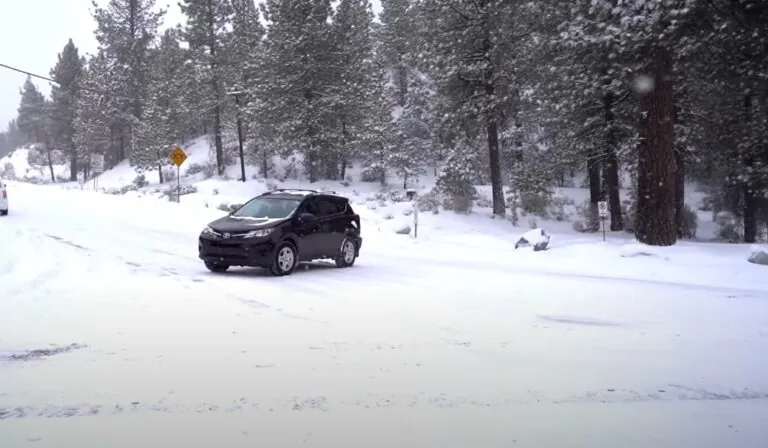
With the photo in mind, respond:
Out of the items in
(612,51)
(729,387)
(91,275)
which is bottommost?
(729,387)

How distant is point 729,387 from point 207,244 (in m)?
8.93

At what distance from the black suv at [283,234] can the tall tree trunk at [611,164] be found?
40.9 feet

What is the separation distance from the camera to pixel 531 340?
22.1 ft

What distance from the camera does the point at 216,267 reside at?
11.6m

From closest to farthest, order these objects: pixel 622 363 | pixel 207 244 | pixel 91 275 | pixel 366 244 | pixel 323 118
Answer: pixel 622 363, pixel 91 275, pixel 207 244, pixel 366 244, pixel 323 118

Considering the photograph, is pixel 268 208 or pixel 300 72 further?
pixel 300 72

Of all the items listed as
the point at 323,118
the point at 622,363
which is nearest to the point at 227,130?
the point at 323,118

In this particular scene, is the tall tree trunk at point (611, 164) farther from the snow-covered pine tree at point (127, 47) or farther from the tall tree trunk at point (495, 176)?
the snow-covered pine tree at point (127, 47)

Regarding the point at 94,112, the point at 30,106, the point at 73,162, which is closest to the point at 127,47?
the point at 94,112

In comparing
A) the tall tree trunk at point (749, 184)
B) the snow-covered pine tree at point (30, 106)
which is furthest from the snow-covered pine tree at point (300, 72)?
the snow-covered pine tree at point (30, 106)

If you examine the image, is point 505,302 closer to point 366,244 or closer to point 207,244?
point 207,244

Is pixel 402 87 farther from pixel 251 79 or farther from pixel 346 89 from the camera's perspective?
pixel 346 89

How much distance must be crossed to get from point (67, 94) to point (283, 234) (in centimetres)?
6862

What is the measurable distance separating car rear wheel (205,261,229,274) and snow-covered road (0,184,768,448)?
0.16 metres
